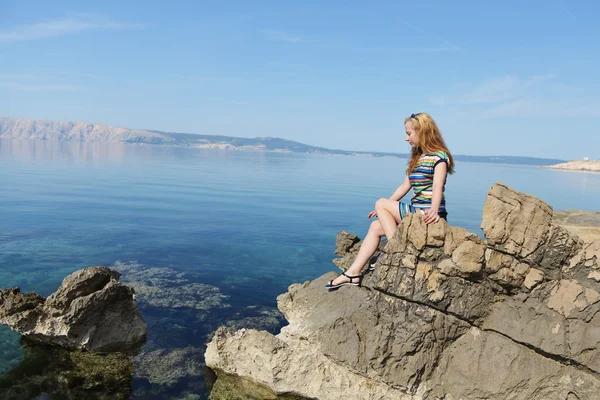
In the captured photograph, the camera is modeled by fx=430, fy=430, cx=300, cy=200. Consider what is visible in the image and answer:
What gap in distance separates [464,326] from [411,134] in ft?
12.2

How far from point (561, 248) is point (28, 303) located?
11316 mm

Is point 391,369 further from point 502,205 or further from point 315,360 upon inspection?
point 502,205

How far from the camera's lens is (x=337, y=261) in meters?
13.5

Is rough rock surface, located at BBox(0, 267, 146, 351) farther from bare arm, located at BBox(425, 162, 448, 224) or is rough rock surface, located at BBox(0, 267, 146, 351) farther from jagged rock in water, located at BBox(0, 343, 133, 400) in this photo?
bare arm, located at BBox(425, 162, 448, 224)

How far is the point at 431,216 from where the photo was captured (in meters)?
7.80

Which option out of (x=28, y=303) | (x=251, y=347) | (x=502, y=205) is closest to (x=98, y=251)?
(x=28, y=303)

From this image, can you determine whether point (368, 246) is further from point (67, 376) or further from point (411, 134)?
point (67, 376)

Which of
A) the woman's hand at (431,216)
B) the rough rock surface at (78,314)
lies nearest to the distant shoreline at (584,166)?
the woman's hand at (431,216)

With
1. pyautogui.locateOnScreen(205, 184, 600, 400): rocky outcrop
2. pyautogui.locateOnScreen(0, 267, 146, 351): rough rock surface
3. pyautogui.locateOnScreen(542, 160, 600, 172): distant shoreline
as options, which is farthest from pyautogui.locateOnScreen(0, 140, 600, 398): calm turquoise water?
pyautogui.locateOnScreen(542, 160, 600, 172): distant shoreline

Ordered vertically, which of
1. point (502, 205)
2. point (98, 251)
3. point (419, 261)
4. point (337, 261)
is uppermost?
point (502, 205)

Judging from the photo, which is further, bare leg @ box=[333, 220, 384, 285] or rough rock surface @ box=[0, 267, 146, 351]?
rough rock surface @ box=[0, 267, 146, 351]

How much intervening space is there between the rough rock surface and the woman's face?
746 cm

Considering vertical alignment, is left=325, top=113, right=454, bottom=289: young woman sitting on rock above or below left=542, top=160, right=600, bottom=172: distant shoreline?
below

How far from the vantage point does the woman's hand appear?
7.77 metres
